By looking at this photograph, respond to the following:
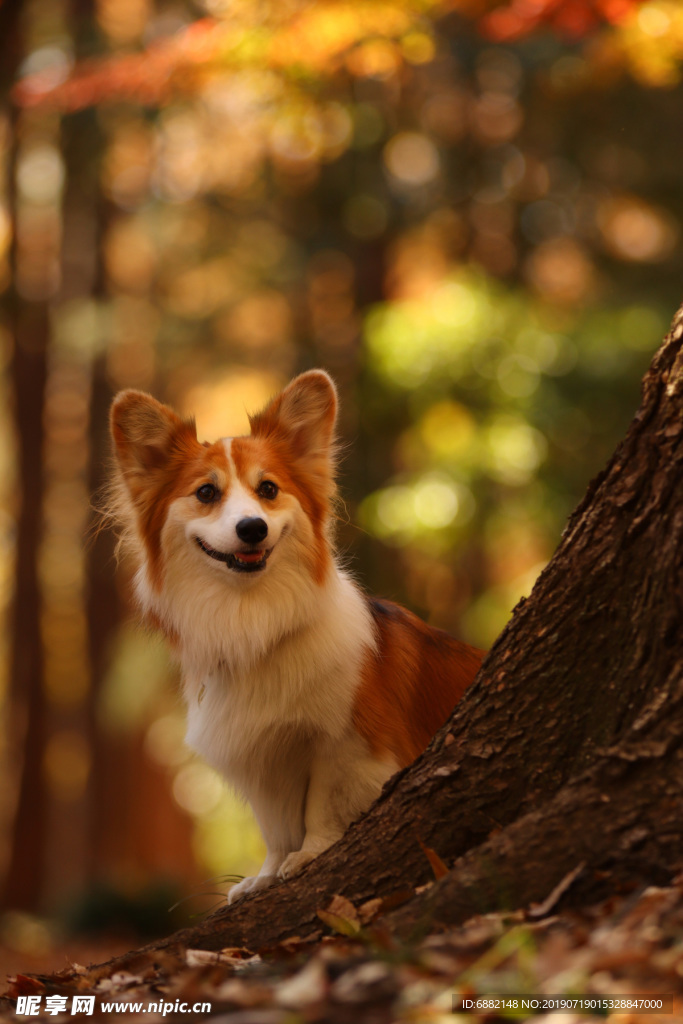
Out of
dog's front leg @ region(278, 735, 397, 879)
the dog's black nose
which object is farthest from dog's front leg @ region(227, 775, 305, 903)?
the dog's black nose

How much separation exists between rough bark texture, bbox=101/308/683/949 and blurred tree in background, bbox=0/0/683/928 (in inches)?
213

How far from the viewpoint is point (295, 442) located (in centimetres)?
452

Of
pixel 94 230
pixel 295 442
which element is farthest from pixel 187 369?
pixel 295 442

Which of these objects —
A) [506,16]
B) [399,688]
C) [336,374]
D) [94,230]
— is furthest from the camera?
[94,230]

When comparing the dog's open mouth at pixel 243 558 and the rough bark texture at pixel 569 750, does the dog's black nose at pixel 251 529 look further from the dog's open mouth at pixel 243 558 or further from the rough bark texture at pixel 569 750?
the rough bark texture at pixel 569 750

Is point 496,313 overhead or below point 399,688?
overhead

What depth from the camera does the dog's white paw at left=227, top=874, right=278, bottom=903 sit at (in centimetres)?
383

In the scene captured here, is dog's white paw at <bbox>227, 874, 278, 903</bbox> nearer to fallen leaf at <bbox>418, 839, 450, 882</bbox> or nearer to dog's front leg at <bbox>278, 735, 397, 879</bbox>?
dog's front leg at <bbox>278, 735, 397, 879</bbox>

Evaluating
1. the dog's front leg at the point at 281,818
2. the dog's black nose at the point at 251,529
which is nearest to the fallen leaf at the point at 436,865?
the dog's front leg at the point at 281,818

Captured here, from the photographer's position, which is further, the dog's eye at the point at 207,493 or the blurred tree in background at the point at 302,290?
the blurred tree in background at the point at 302,290

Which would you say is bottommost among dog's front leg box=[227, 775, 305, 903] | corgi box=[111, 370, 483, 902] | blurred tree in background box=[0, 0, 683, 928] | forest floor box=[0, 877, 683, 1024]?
forest floor box=[0, 877, 683, 1024]

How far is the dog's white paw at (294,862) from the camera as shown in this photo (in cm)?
368

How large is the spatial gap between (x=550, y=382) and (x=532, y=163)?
4.08 m

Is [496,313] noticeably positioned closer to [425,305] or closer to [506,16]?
[425,305]
